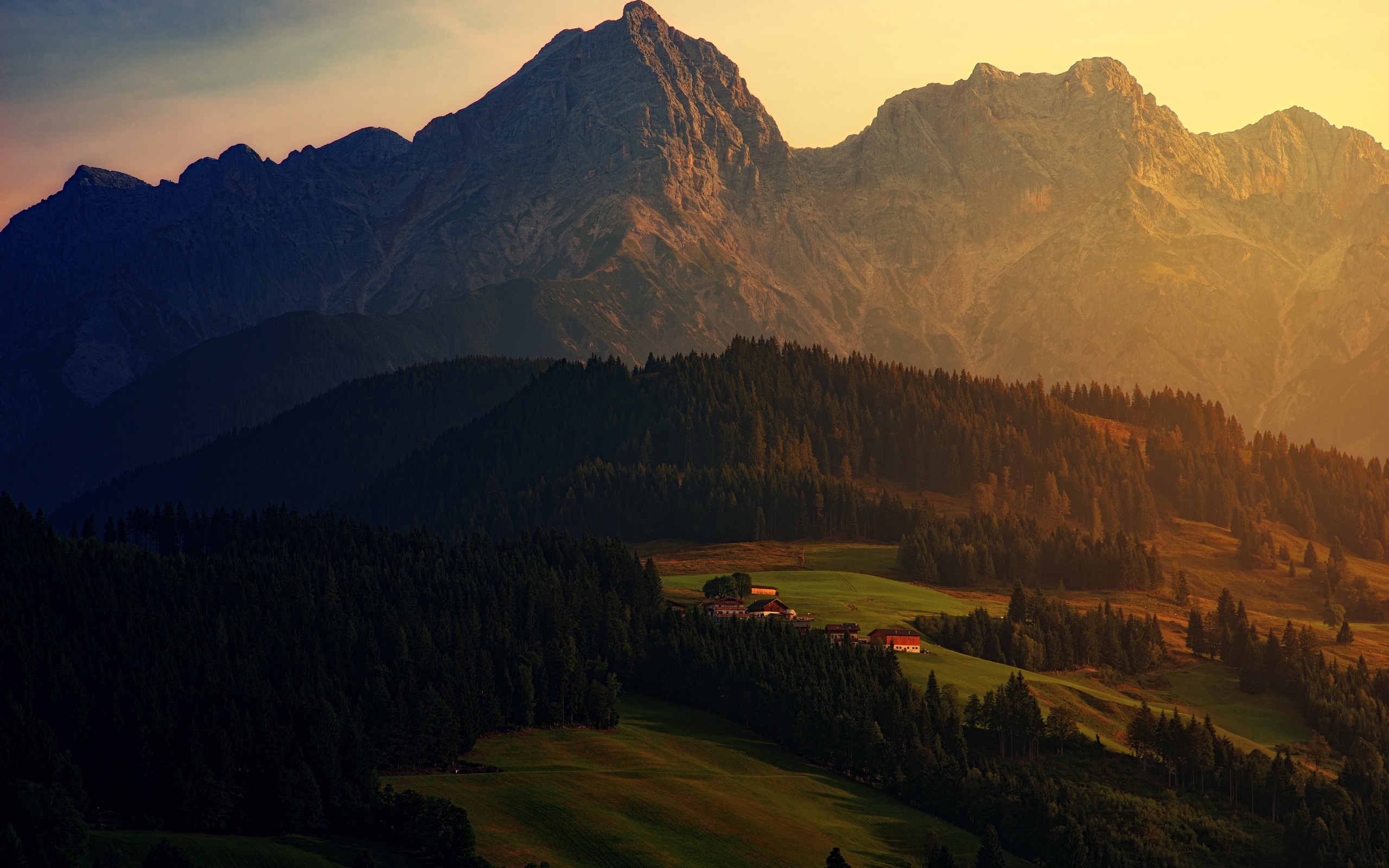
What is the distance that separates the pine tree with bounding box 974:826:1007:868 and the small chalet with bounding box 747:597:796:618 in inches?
2603

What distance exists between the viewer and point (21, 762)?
112875 millimetres

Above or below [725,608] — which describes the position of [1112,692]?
below

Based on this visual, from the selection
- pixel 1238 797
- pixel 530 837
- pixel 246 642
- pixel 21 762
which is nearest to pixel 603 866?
pixel 530 837

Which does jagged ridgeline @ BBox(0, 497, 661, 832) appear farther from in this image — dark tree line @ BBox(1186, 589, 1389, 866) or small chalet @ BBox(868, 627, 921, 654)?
dark tree line @ BBox(1186, 589, 1389, 866)

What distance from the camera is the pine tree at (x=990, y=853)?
11731 cm

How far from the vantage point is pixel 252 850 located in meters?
106

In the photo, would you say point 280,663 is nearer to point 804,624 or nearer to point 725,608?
point 725,608

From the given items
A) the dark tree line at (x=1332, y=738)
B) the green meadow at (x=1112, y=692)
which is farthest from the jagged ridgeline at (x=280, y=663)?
the dark tree line at (x=1332, y=738)

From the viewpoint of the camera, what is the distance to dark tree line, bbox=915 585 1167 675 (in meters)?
185

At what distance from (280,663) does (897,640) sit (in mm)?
69889

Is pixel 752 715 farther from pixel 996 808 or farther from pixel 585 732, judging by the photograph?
pixel 996 808

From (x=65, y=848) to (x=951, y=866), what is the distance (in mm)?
60699

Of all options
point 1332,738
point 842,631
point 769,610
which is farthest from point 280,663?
point 1332,738

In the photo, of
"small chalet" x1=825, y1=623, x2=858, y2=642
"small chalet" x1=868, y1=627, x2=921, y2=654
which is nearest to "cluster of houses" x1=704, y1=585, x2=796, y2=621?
"small chalet" x1=825, y1=623, x2=858, y2=642
